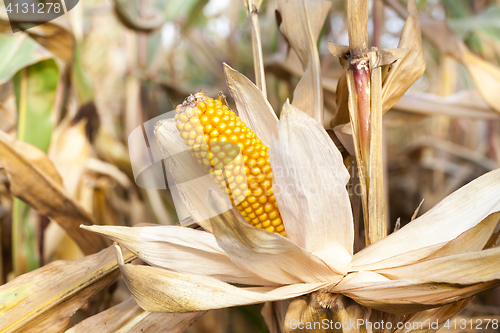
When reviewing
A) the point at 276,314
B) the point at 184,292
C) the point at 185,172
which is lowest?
the point at 276,314

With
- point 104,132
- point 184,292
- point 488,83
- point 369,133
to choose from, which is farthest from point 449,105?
point 104,132

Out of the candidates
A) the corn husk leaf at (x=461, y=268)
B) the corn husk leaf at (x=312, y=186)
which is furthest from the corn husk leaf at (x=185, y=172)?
the corn husk leaf at (x=461, y=268)

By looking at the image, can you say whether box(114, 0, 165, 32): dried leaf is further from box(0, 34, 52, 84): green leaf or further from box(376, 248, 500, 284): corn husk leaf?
box(376, 248, 500, 284): corn husk leaf

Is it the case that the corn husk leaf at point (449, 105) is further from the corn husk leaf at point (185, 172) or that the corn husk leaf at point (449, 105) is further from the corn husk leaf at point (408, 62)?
the corn husk leaf at point (185, 172)

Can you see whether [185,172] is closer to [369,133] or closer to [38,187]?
[369,133]

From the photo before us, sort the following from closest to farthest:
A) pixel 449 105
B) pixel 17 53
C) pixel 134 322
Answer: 1. pixel 134 322
2. pixel 17 53
3. pixel 449 105

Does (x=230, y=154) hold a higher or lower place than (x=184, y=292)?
higher

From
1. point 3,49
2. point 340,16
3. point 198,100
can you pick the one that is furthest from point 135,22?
point 340,16

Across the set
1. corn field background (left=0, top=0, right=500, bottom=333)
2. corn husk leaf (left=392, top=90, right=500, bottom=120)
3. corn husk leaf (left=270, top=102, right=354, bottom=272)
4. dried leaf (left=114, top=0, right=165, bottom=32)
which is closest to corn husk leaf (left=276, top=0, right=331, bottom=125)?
corn field background (left=0, top=0, right=500, bottom=333)
